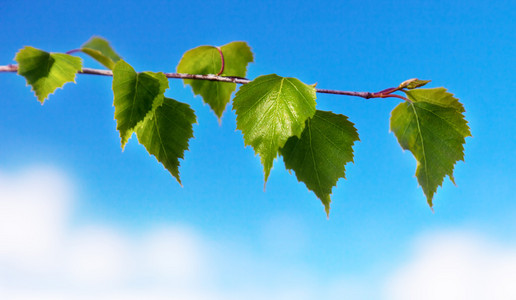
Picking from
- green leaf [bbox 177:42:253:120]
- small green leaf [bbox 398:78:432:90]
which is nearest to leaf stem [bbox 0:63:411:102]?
small green leaf [bbox 398:78:432:90]

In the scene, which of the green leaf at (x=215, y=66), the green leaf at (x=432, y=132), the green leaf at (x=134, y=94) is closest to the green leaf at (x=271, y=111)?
the green leaf at (x=134, y=94)

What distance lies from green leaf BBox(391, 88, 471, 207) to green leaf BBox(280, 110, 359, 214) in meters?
0.17

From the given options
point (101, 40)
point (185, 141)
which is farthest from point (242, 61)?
point (101, 40)

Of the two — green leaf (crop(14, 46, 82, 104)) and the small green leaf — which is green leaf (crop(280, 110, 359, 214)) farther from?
green leaf (crop(14, 46, 82, 104))

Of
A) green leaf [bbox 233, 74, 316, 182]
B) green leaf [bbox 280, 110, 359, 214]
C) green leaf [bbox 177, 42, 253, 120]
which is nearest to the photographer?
green leaf [bbox 233, 74, 316, 182]

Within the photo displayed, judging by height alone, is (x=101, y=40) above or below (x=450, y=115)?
above

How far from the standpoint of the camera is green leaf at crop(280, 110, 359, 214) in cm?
81

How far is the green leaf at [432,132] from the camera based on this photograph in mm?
868

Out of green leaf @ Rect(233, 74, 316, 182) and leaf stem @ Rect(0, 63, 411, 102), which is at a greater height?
leaf stem @ Rect(0, 63, 411, 102)

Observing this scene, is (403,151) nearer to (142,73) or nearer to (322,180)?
(322,180)

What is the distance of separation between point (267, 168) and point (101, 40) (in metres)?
1.17

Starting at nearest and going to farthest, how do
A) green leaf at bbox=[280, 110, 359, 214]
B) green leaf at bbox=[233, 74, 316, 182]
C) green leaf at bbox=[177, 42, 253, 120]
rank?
1. green leaf at bbox=[233, 74, 316, 182]
2. green leaf at bbox=[280, 110, 359, 214]
3. green leaf at bbox=[177, 42, 253, 120]

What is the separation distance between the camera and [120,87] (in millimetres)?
759

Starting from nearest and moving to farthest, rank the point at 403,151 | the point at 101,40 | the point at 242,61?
the point at 403,151, the point at 242,61, the point at 101,40
